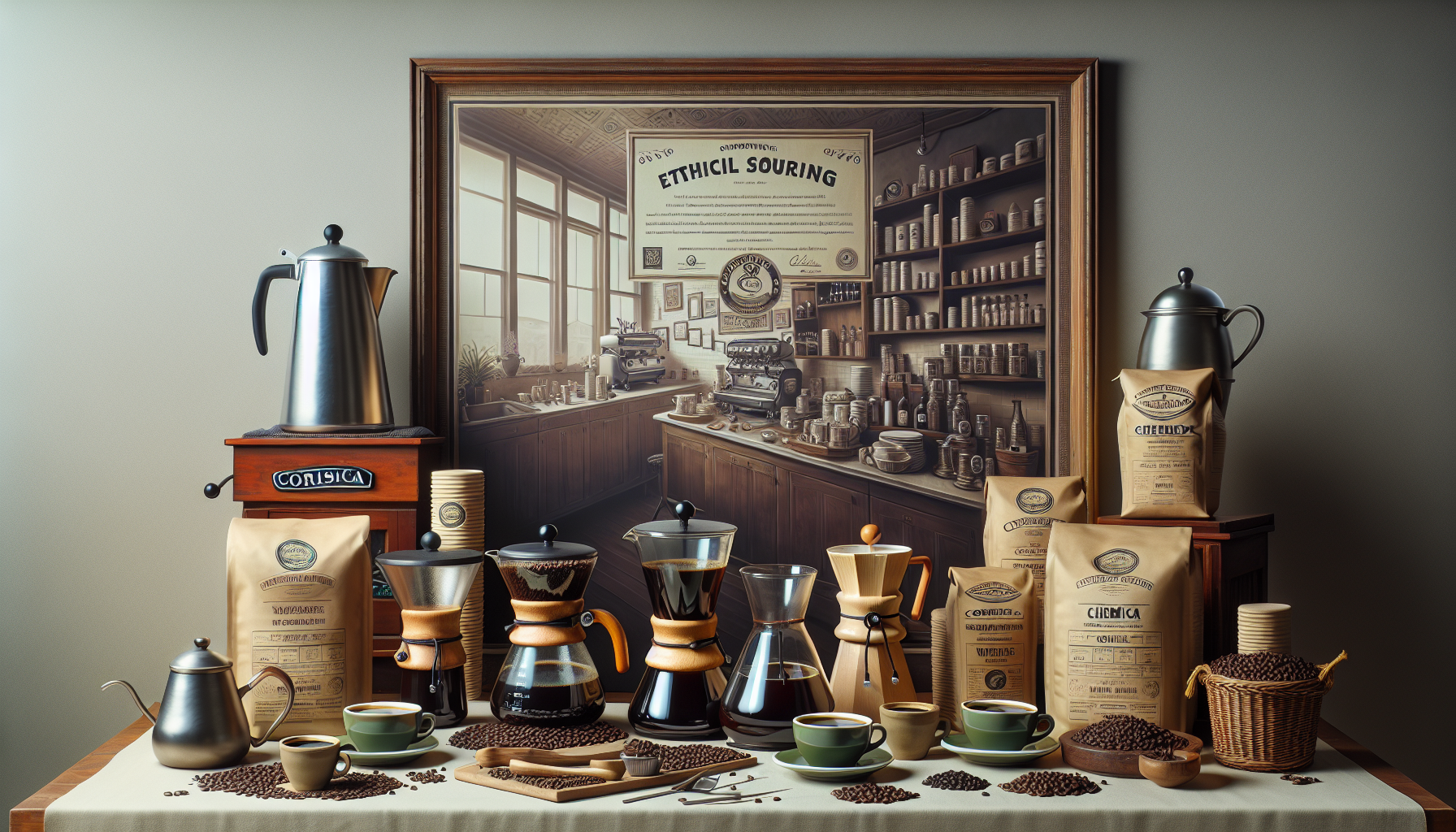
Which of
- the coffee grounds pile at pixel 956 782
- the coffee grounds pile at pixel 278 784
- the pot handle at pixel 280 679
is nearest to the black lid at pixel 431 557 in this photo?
the pot handle at pixel 280 679

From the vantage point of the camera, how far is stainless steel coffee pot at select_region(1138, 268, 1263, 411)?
6.06ft

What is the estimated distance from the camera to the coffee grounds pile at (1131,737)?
1468mm

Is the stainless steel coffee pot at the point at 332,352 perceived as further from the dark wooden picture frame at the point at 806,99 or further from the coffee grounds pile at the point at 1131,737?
the coffee grounds pile at the point at 1131,737

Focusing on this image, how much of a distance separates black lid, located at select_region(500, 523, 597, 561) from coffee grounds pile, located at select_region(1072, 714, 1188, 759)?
863mm

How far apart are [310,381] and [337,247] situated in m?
0.27

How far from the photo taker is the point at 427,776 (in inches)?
57.6

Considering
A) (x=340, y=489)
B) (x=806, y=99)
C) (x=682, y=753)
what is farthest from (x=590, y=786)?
(x=806, y=99)

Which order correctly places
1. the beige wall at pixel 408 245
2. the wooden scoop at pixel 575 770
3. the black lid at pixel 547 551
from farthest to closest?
the beige wall at pixel 408 245 → the black lid at pixel 547 551 → the wooden scoop at pixel 575 770

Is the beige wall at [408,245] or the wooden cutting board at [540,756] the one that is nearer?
the wooden cutting board at [540,756]

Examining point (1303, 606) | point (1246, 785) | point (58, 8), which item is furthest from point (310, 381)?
point (1303, 606)

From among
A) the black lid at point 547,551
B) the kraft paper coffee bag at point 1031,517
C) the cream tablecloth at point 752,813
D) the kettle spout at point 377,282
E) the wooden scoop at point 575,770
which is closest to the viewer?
the cream tablecloth at point 752,813

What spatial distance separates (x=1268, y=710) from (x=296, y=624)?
1.56 meters

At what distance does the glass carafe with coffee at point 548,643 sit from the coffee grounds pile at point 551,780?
21 centimetres

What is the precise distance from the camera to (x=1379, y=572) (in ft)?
6.88
